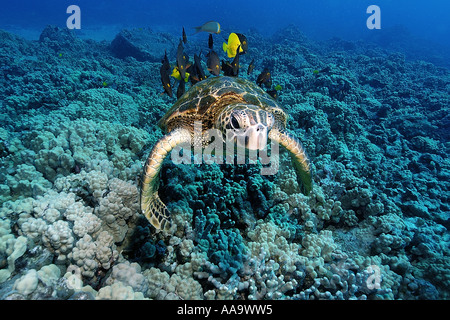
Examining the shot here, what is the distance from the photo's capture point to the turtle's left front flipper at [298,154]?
8.00ft

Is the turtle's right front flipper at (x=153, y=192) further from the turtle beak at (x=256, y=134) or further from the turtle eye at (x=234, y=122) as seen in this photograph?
the turtle beak at (x=256, y=134)

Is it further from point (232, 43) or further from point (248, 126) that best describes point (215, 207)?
point (232, 43)

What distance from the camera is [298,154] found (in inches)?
100

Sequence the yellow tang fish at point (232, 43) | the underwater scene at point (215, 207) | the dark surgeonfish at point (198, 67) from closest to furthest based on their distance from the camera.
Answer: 1. the underwater scene at point (215, 207)
2. the dark surgeonfish at point (198, 67)
3. the yellow tang fish at point (232, 43)

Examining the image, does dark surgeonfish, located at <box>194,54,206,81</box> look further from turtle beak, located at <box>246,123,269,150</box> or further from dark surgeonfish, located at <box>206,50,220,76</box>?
turtle beak, located at <box>246,123,269,150</box>

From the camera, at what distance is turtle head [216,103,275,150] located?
1.77 m

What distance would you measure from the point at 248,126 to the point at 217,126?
0.56m

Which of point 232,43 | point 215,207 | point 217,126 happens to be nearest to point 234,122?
point 217,126

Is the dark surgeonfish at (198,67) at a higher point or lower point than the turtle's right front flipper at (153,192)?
higher

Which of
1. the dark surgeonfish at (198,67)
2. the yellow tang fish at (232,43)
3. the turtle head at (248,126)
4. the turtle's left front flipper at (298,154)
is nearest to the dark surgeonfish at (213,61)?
the dark surgeonfish at (198,67)

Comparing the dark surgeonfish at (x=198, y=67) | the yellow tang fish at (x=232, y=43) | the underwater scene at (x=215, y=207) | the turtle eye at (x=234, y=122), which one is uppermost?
the yellow tang fish at (x=232, y=43)

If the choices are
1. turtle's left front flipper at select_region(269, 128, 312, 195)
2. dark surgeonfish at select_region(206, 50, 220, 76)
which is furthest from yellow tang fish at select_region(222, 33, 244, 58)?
turtle's left front flipper at select_region(269, 128, 312, 195)

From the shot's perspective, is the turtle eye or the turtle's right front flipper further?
the turtle's right front flipper
